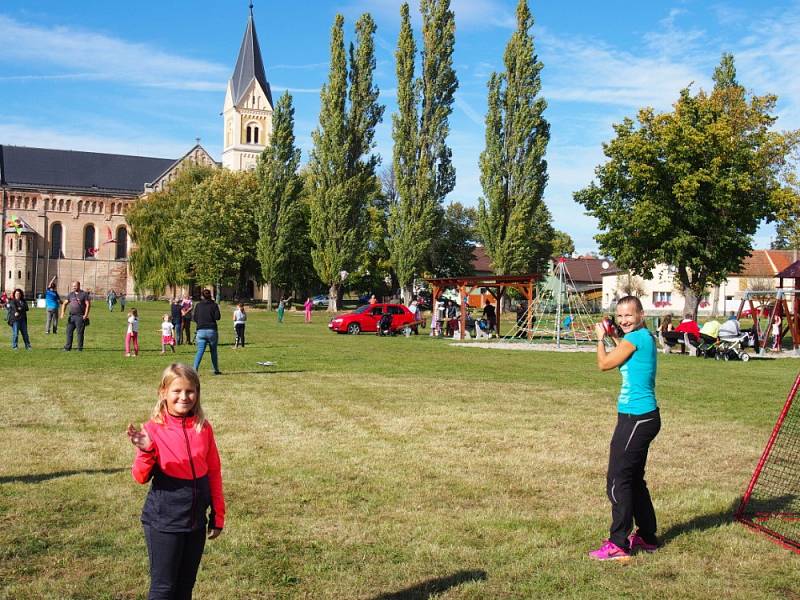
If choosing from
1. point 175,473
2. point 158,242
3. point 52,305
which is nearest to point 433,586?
point 175,473

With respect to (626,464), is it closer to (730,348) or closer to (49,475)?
(49,475)

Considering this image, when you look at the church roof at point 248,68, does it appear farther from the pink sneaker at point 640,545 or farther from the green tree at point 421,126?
the pink sneaker at point 640,545

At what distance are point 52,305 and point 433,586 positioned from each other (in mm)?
25269

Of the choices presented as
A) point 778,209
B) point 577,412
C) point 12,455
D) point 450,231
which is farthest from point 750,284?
point 12,455

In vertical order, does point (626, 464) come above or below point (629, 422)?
below

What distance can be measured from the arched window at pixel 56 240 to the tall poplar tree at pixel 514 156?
193ft

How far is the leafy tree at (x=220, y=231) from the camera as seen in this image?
61.9 meters

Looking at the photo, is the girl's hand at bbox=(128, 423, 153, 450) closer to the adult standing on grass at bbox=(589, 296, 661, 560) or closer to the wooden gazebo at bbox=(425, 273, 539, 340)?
the adult standing on grass at bbox=(589, 296, 661, 560)

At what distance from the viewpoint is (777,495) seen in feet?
25.6

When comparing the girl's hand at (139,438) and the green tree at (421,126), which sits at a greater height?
the green tree at (421,126)

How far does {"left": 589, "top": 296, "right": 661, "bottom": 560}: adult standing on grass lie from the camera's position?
570cm

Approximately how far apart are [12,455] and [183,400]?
5.57m

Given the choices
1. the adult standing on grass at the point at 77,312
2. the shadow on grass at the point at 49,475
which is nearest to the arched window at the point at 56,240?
the adult standing on grass at the point at 77,312

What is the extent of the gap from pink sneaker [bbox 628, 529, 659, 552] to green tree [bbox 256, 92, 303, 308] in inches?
2133
